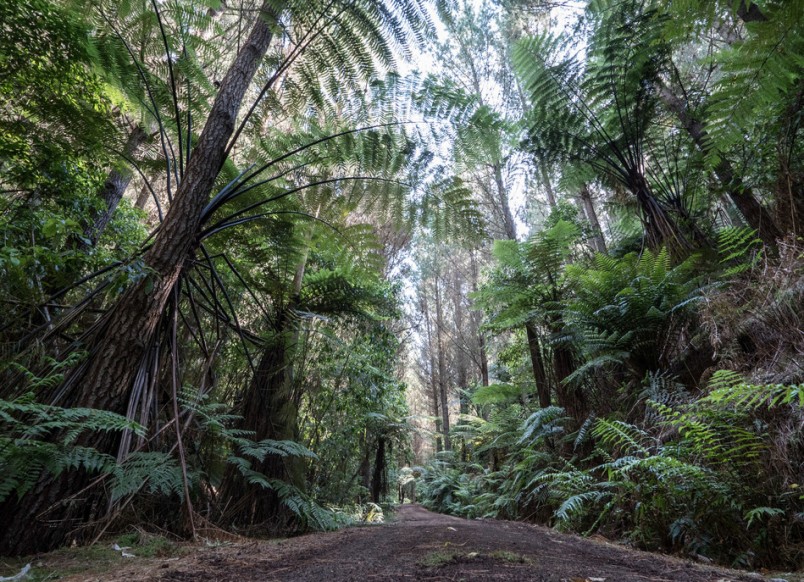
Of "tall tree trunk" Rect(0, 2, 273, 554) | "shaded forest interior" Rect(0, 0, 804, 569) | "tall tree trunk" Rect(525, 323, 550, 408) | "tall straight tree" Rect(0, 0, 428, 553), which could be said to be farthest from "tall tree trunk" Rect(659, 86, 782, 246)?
"tall tree trunk" Rect(0, 2, 273, 554)

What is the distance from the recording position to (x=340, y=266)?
3.72 metres

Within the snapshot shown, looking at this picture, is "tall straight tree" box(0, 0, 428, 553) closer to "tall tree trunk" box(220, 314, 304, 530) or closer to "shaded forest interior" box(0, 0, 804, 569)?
"shaded forest interior" box(0, 0, 804, 569)

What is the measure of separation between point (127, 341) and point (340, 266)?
2.16 meters

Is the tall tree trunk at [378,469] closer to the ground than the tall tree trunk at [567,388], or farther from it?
closer to the ground

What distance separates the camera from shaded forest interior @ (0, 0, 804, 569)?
161 centimetres

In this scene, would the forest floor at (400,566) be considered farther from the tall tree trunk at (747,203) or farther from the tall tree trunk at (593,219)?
the tall tree trunk at (593,219)

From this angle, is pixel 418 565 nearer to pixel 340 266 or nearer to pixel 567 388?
pixel 340 266

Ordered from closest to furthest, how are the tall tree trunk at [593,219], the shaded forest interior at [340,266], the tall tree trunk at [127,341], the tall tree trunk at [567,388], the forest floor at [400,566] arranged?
the forest floor at [400,566] → the tall tree trunk at [127,341] → the shaded forest interior at [340,266] → the tall tree trunk at [567,388] → the tall tree trunk at [593,219]

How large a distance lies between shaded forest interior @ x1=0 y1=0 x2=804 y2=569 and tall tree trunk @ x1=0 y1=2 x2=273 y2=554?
11 mm

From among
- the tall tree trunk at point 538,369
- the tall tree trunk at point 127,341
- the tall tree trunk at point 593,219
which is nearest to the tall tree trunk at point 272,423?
the tall tree trunk at point 127,341

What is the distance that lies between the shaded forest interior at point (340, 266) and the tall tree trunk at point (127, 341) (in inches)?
0.4

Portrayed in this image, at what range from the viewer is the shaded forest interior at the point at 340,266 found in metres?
1.61

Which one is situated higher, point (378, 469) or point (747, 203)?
point (747, 203)

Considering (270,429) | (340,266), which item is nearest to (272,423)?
(270,429)
